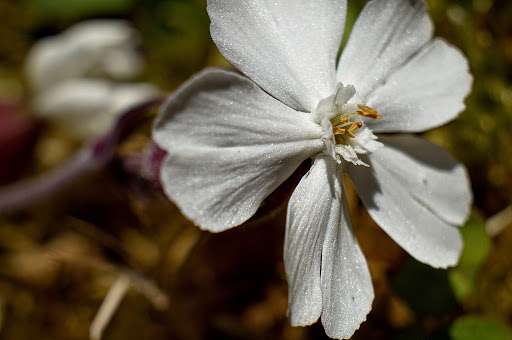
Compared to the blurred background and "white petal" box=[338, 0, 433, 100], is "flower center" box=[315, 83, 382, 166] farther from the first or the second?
the blurred background

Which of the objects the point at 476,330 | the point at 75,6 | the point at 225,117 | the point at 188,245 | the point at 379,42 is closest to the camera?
the point at 225,117

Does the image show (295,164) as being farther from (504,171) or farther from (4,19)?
(4,19)

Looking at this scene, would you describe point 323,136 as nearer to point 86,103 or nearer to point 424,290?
point 424,290

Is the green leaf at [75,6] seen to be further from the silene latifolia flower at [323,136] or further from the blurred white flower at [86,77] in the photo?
the silene latifolia flower at [323,136]

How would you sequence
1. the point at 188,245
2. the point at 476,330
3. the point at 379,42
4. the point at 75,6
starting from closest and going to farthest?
the point at 379,42
the point at 476,330
the point at 188,245
the point at 75,6

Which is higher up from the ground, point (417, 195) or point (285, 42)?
point (285, 42)

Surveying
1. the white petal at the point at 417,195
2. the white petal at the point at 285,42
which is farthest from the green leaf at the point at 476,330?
the white petal at the point at 285,42

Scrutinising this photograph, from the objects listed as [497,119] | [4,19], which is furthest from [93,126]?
[497,119]

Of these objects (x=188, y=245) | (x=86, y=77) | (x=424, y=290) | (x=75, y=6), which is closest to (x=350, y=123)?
(x=424, y=290)
